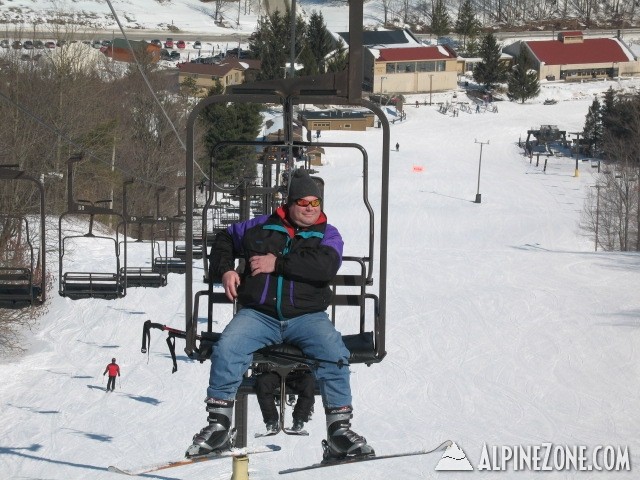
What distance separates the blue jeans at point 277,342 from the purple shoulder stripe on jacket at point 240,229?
0.39 metres

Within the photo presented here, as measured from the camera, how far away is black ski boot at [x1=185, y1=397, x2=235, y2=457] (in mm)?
5562

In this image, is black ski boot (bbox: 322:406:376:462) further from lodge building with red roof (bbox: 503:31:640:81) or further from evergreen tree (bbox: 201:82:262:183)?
lodge building with red roof (bbox: 503:31:640:81)

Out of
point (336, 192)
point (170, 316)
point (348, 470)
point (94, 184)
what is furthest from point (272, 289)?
point (336, 192)

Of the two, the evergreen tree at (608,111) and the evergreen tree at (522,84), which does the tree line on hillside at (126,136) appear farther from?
the evergreen tree at (522,84)

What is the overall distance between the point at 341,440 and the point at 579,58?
309 ft

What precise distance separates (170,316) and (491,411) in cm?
859

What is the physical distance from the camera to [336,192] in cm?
5372

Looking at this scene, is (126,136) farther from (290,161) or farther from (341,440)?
(341,440)

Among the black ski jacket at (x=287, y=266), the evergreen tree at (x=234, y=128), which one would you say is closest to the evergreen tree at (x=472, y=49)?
the evergreen tree at (x=234, y=128)

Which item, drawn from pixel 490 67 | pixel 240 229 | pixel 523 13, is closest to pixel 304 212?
pixel 240 229

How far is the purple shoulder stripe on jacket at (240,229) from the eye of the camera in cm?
604

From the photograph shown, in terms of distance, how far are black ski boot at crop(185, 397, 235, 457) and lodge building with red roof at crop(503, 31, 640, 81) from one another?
9064 centimetres

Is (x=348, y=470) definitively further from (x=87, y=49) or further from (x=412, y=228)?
(x=87, y=49)

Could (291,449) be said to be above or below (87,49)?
below
